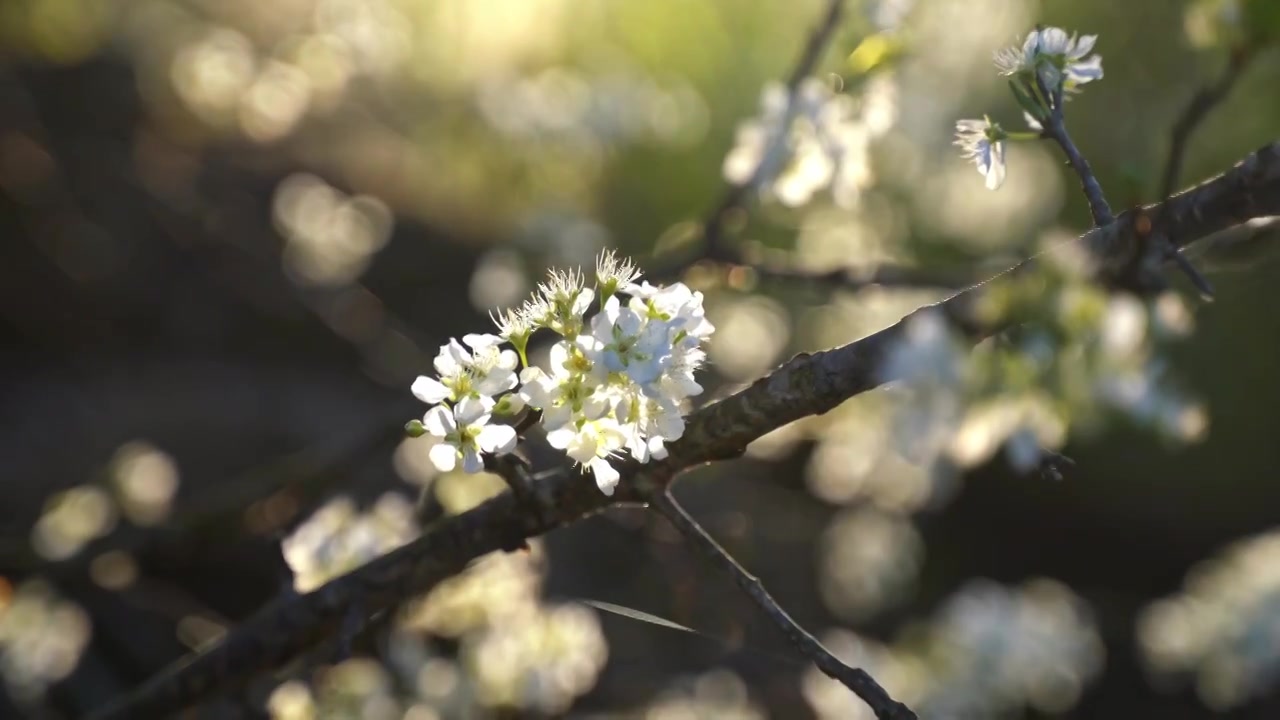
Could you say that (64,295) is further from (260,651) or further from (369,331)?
(260,651)

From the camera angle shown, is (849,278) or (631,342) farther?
(849,278)

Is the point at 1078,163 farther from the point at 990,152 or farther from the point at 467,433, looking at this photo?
the point at 467,433

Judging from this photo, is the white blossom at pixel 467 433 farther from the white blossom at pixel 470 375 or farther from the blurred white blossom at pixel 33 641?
the blurred white blossom at pixel 33 641

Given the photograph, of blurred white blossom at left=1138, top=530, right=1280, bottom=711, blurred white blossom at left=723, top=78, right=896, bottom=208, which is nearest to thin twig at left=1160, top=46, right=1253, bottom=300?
blurred white blossom at left=723, top=78, right=896, bottom=208

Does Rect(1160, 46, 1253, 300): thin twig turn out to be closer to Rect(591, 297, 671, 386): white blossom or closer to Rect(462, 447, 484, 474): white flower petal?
Rect(591, 297, 671, 386): white blossom

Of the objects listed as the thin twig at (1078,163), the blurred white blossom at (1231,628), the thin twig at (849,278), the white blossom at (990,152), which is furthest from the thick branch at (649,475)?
the blurred white blossom at (1231,628)

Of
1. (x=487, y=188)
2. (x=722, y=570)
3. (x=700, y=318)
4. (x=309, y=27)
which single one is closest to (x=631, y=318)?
(x=700, y=318)

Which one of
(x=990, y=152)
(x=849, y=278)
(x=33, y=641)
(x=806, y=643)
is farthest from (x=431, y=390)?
(x=33, y=641)
